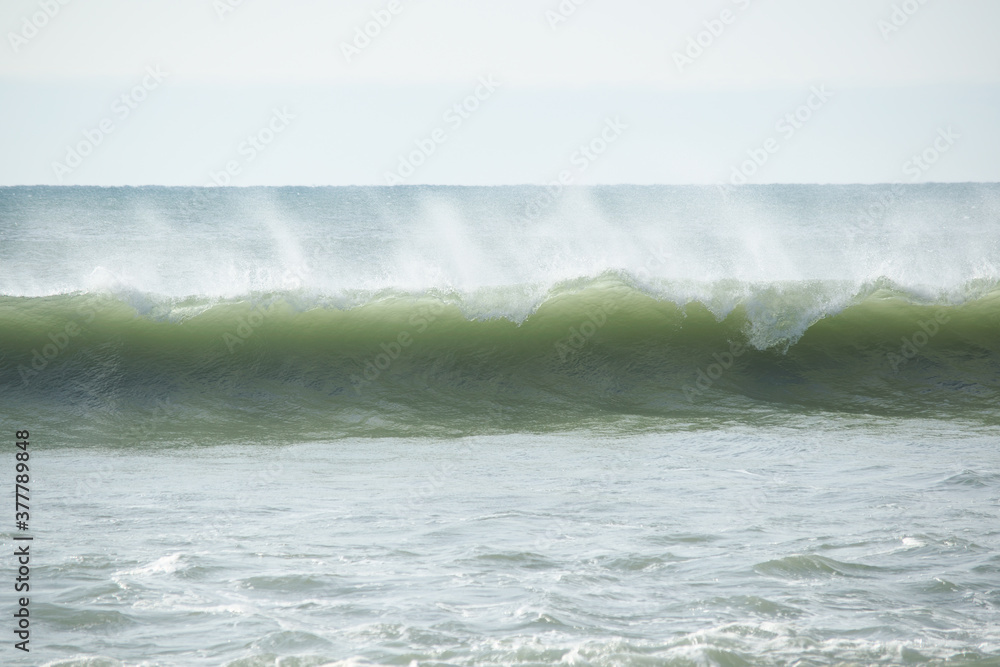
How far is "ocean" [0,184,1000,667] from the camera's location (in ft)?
12.3

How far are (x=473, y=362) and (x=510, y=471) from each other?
374 cm

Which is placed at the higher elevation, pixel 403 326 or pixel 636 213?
pixel 636 213

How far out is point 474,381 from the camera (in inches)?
393

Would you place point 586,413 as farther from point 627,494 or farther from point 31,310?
point 31,310

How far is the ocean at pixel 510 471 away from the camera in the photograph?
148 inches

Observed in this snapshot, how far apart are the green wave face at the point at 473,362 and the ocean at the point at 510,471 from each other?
47 millimetres

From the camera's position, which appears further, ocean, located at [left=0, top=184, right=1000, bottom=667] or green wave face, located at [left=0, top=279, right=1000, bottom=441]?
green wave face, located at [left=0, top=279, right=1000, bottom=441]

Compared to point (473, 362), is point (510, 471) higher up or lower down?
lower down

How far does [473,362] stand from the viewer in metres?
10.4

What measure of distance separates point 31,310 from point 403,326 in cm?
521

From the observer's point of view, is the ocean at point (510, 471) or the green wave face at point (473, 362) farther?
the green wave face at point (473, 362)

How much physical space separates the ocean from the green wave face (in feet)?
0.15

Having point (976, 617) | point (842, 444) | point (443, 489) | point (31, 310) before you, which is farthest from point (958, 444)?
point (31, 310)

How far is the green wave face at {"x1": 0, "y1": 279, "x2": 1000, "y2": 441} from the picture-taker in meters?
9.09
